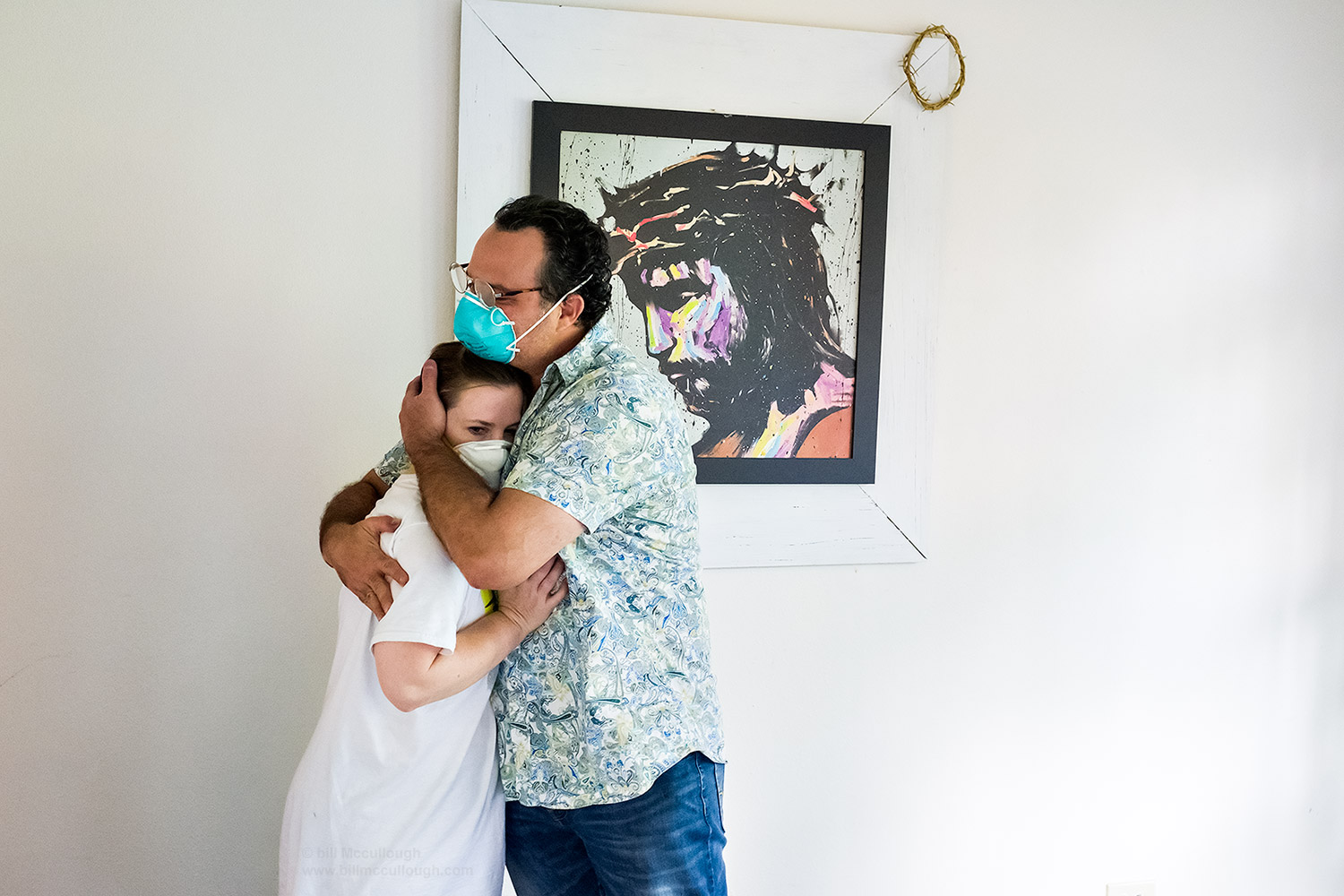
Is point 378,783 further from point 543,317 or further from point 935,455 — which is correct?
point 935,455

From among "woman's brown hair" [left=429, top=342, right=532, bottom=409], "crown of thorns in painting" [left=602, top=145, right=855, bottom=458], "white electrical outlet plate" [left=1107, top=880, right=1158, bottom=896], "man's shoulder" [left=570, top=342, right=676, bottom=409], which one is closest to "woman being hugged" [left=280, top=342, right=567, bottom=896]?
"woman's brown hair" [left=429, top=342, right=532, bottom=409]

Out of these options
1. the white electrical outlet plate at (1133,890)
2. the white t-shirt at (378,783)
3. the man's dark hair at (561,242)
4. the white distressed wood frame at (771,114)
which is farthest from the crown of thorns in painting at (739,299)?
the white electrical outlet plate at (1133,890)

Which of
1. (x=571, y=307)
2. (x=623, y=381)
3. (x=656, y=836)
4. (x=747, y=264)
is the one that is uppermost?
(x=747, y=264)

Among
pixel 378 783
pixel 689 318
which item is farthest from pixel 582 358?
pixel 378 783

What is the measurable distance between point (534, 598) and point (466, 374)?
36 centimetres

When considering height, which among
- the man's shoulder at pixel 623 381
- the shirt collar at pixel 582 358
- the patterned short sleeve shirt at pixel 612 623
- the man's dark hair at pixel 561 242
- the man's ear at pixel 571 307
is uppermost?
the man's dark hair at pixel 561 242

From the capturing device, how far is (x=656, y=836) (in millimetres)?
1269

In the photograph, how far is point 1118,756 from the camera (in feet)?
6.92

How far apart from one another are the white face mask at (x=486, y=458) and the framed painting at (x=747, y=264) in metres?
0.58

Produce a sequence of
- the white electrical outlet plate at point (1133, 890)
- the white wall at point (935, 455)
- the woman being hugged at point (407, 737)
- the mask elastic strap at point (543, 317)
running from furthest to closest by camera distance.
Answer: the white electrical outlet plate at point (1133, 890), the white wall at point (935, 455), the mask elastic strap at point (543, 317), the woman being hugged at point (407, 737)

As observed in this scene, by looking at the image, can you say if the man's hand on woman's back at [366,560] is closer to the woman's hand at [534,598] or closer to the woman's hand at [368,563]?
the woman's hand at [368,563]

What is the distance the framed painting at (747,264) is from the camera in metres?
1.79

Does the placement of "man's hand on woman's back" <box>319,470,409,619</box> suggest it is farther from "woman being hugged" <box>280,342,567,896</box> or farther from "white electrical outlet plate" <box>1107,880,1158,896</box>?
"white electrical outlet plate" <box>1107,880,1158,896</box>

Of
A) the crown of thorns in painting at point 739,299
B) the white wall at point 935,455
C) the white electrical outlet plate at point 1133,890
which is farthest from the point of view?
the white electrical outlet plate at point 1133,890
